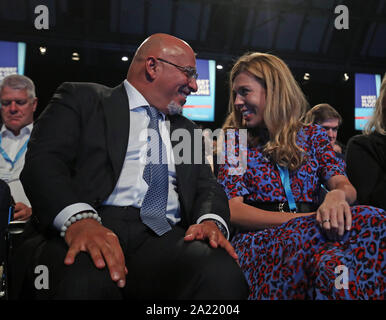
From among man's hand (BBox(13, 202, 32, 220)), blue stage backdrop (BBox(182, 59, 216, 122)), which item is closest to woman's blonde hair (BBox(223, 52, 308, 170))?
man's hand (BBox(13, 202, 32, 220))

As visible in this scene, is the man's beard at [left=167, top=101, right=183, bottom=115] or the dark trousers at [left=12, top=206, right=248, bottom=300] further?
the man's beard at [left=167, top=101, right=183, bottom=115]

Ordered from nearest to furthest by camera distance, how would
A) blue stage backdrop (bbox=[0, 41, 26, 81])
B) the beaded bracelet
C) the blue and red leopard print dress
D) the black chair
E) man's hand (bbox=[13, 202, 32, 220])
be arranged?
the beaded bracelet, the blue and red leopard print dress, the black chair, man's hand (bbox=[13, 202, 32, 220]), blue stage backdrop (bbox=[0, 41, 26, 81])

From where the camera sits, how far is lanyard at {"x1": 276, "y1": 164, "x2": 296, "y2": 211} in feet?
6.01

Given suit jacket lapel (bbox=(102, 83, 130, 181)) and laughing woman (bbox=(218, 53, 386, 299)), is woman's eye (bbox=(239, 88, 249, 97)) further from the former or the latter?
suit jacket lapel (bbox=(102, 83, 130, 181))

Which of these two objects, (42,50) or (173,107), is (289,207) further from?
(42,50)

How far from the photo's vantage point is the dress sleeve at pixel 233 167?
1878mm

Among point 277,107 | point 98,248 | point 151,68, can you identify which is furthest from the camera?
point 277,107

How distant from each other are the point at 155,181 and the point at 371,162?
3.77 feet

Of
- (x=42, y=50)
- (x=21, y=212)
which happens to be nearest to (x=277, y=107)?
(x=21, y=212)

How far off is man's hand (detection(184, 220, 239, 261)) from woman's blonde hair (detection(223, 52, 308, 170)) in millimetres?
731

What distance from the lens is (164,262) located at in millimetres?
1206

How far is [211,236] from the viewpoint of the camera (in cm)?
126
